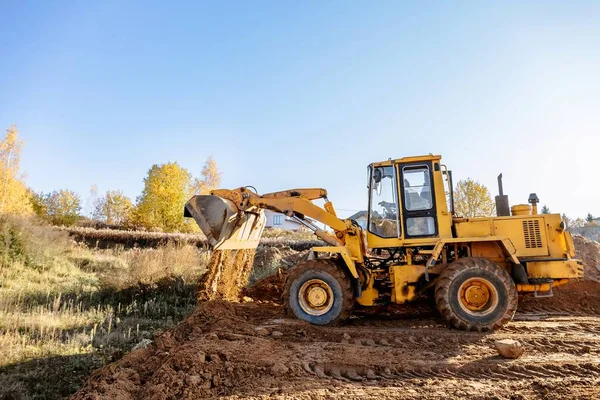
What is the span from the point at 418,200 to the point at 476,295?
A: 196 centimetres

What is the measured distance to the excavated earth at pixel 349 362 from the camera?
418cm

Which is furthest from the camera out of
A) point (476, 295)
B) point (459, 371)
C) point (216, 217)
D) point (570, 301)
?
point (570, 301)

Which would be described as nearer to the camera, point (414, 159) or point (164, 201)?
point (414, 159)

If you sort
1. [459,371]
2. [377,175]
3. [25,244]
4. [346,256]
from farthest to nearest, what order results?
1. [25,244]
2. [377,175]
3. [346,256]
4. [459,371]

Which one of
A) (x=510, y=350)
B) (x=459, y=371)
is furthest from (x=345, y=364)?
(x=510, y=350)

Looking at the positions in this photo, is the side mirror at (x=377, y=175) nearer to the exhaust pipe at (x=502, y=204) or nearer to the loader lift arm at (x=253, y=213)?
the loader lift arm at (x=253, y=213)

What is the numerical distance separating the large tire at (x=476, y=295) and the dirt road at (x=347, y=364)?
10.4 inches

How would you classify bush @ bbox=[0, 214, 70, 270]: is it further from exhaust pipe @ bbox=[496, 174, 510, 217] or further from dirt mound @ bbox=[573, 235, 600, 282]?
dirt mound @ bbox=[573, 235, 600, 282]

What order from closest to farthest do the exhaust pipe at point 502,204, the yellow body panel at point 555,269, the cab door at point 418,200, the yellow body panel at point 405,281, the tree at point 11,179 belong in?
the yellow body panel at point 555,269 < the yellow body panel at point 405,281 < the cab door at point 418,200 < the exhaust pipe at point 502,204 < the tree at point 11,179

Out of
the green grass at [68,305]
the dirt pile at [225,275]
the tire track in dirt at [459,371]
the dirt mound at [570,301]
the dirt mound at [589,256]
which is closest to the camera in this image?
the tire track in dirt at [459,371]

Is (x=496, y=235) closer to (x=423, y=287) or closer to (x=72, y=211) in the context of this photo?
(x=423, y=287)

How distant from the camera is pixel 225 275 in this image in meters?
9.30

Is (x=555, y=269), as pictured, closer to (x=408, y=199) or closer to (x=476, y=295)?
(x=476, y=295)

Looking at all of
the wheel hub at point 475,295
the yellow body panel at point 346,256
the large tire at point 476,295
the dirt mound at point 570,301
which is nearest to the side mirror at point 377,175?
the yellow body panel at point 346,256
